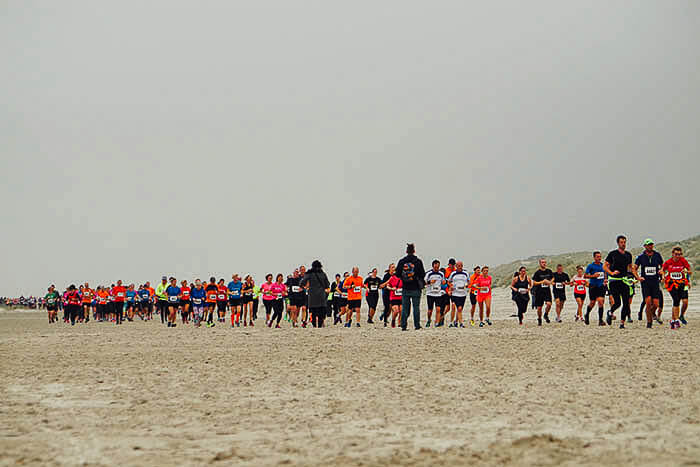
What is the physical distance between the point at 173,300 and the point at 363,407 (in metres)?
24.2

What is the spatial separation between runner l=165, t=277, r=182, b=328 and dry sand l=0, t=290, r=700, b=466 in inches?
619

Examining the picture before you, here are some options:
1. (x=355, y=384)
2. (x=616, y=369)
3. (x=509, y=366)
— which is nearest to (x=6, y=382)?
(x=355, y=384)

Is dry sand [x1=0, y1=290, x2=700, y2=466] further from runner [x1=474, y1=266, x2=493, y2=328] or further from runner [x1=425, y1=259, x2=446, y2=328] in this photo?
runner [x1=474, y1=266, x2=493, y2=328]

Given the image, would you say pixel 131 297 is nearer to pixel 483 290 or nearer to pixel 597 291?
pixel 483 290

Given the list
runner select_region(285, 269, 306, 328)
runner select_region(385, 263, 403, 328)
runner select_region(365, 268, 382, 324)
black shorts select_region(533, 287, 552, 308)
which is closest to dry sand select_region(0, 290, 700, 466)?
black shorts select_region(533, 287, 552, 308)

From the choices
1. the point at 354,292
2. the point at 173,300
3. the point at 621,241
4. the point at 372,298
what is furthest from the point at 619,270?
the point at 173,300

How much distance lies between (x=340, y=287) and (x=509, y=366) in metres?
16.6

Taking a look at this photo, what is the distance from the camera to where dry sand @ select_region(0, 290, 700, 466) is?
235 inches

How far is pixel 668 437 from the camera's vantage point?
624 cm

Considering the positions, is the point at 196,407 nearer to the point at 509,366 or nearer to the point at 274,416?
the point at 274,416

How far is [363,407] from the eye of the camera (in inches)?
316

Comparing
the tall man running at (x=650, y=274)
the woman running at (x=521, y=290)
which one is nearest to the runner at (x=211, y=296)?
the woman running at (x=521, y=290)

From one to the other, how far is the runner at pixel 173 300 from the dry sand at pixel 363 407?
15729 mm

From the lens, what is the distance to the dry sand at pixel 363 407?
597 centimetres
